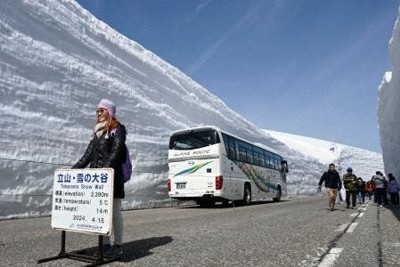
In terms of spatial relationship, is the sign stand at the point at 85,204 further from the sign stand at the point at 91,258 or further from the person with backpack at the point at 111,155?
the person with backpack at the point at 111,155

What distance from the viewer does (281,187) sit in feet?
88.1

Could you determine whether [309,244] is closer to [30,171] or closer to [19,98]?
[30,171]

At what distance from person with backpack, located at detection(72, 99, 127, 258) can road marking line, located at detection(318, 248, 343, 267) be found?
2252 millimetres

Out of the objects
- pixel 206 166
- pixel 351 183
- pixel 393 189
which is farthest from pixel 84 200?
pixel 393 189

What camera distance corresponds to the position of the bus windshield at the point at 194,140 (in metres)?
17.5

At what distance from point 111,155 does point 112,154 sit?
16 millimetres

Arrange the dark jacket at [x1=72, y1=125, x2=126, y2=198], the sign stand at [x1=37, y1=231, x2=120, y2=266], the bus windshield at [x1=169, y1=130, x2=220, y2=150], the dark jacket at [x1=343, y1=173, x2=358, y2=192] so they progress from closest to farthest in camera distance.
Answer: the sign stand at [x1=37, y1=231, x2=120, y2=266]
the dark jacket at [x1=72, y1=125, x2=126, y2=198]
the dark jacket at [x1=343, y1=173, x2=358, y2=192]
the bus windshield at [x1=169, y1=130, x2=220, y2=150]

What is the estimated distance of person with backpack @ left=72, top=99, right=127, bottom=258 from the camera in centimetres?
487

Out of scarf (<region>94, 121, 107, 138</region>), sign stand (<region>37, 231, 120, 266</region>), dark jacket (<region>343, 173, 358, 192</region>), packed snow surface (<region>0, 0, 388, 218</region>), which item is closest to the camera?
sign stand (<region>37, 231, 120, 266</region>)

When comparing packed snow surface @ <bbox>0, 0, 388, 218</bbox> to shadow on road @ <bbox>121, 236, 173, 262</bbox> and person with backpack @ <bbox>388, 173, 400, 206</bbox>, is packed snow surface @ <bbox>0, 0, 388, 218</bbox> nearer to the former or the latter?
shadow on road @ <bbox>121, 236, 173, 262</bbox>

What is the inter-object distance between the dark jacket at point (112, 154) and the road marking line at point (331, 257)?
233 centimetres


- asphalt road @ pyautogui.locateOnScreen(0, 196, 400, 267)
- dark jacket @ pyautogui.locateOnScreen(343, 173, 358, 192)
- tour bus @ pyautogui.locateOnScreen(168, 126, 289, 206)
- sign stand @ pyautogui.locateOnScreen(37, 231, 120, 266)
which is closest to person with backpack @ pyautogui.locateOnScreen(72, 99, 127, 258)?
sign stand @ pyautogui.locateOnScreen(37, 231, 120, 266)

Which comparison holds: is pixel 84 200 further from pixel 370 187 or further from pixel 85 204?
pixel 370 187

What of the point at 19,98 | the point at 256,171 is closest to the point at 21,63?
the point at 19,98
